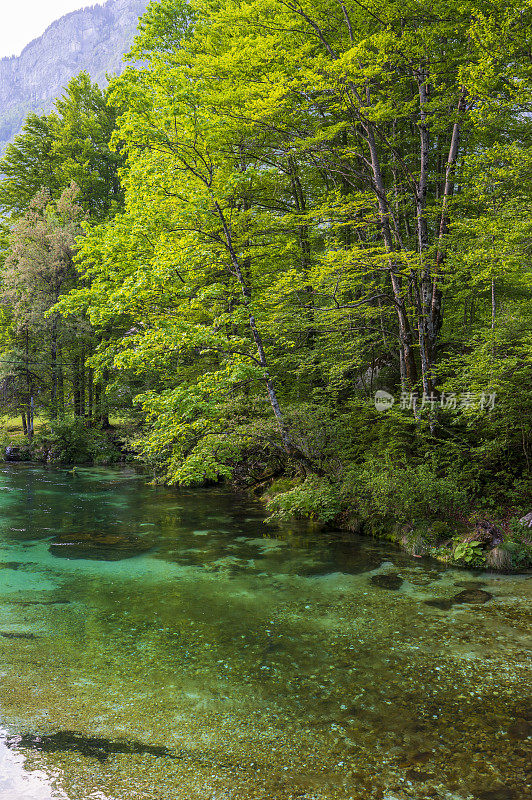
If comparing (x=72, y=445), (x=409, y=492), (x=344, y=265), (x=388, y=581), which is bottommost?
(x=388, y=581)

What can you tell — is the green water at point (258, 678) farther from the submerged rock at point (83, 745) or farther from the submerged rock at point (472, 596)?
the submerged rock at point (472, 596)

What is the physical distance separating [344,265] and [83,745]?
26.3 feet

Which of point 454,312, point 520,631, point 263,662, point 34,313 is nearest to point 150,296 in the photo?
point 263,662

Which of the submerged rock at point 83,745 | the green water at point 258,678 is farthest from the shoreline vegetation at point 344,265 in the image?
the submerged rock at point 83,745

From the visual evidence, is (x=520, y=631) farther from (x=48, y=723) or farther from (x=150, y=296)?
(x=150, y=296)

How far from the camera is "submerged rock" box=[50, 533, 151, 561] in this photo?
8.38 meters

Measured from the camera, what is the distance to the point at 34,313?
20312 mm

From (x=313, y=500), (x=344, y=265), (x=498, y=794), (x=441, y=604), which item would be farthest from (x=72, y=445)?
(x=498, y=794)

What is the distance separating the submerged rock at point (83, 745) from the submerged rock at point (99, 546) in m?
4.72

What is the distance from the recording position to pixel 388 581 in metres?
6.80

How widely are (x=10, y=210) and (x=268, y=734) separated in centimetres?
2840

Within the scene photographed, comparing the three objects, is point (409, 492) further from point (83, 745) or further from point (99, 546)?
point (83, 745)

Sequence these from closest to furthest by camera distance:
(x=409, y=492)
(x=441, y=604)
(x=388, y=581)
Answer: (x=441, y=604) < (x=388, y=581) < (x=409, y=492)

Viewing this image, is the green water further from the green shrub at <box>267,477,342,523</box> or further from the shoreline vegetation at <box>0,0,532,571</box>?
the shoreline vegetation at <box>0,0,532,571</box>
